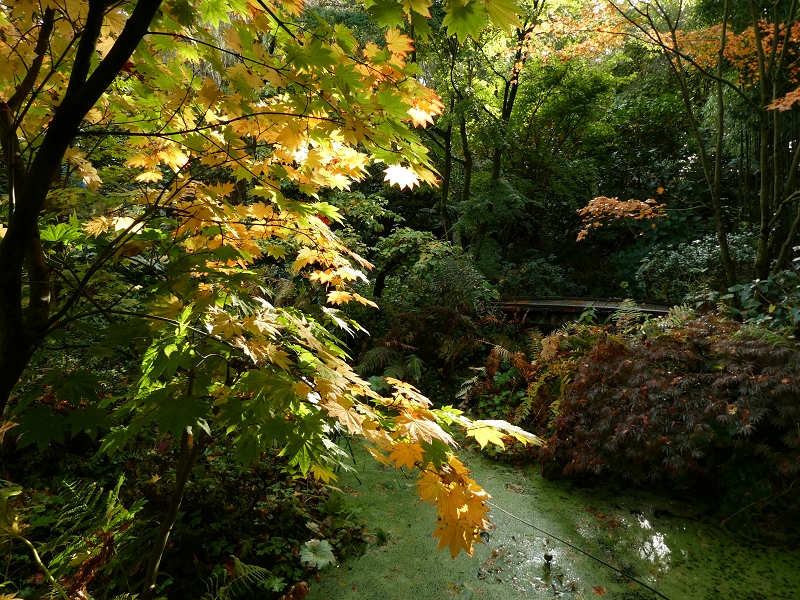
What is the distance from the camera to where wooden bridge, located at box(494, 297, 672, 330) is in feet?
18.6

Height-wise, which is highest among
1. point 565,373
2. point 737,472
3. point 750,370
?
point 750,370

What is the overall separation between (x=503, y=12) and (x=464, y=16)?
0.30 feet

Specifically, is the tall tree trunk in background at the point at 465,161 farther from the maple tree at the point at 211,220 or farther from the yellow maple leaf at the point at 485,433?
the yellow maple leaf at the point at 485,433

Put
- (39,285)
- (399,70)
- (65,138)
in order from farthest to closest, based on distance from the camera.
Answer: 1. (399,70)
2. (39,285)
3. (65,138)

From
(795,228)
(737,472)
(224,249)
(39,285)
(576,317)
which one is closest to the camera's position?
(39,285)

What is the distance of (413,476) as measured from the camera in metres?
3.31

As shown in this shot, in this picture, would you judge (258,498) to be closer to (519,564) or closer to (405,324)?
(519,564)

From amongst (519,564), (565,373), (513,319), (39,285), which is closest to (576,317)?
(513,319)

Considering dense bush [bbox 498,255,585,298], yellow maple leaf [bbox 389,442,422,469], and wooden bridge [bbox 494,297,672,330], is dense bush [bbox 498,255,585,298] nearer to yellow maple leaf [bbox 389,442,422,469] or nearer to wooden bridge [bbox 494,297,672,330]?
wooden bridge [bbox 494,297,672,330]

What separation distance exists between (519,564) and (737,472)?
5.69 feet

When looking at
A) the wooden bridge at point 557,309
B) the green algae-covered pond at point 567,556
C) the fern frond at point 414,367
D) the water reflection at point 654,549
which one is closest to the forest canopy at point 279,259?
the fern frond at point 414,367

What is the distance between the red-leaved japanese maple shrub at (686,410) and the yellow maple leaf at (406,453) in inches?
97.3

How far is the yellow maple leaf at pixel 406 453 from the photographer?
107 cm

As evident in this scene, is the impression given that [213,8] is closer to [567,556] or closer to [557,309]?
[567,556]
